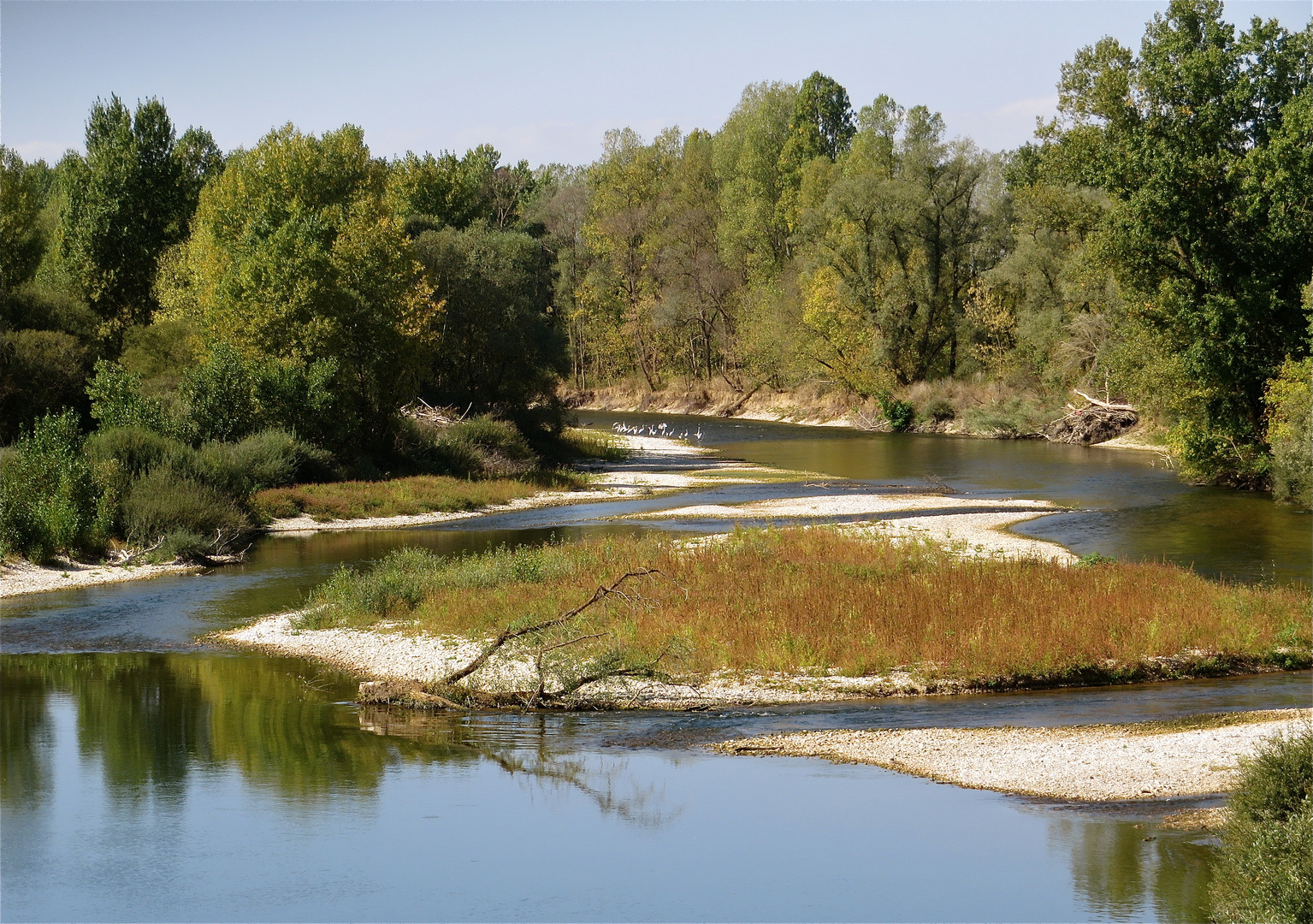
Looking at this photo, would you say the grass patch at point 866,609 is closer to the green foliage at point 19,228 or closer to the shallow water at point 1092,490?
the shallow water at point 1092,490

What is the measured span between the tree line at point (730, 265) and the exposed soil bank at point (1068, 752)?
24616 millimetres

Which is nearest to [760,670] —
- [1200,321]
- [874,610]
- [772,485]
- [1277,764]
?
[874,610]

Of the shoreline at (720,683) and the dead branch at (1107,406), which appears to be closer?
the shoreline at (720,683)

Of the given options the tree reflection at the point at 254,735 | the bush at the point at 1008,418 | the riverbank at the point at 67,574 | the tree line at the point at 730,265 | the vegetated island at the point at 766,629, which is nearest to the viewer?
the tree reflection at the point at 254,735

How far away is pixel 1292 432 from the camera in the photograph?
37.8m

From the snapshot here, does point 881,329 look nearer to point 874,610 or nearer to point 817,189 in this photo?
point 817,189

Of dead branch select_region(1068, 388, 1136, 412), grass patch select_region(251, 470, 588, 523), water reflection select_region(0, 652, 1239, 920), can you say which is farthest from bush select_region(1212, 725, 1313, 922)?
dead branch select_region(1068, 388, 1136, 412)

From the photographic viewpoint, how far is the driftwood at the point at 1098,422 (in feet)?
227

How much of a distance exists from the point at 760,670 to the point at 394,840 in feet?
27.3

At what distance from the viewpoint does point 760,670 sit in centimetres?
1995

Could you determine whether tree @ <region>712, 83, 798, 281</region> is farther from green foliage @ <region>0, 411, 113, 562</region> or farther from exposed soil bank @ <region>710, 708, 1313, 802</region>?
exposed soil bank @ <region>710, 708, 1313, 802</region>

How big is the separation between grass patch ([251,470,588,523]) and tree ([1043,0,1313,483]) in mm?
24964

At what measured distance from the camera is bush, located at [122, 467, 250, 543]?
33062mm

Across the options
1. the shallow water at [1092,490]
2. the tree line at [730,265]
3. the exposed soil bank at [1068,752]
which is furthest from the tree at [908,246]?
the exposed soil bank at [1068,752]
